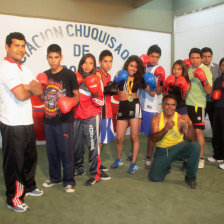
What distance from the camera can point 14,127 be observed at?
2.02 metres

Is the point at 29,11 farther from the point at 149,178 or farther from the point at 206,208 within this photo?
the point at 206,208

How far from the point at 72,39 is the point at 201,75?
2.66 m

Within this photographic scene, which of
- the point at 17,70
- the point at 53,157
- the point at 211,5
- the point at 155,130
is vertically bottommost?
the point at 53,157

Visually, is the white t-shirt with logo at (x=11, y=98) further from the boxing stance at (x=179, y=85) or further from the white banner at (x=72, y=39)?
the white banner at (x=72, y=39)

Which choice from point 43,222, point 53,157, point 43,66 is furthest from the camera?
point 43,66

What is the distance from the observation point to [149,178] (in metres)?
2.79

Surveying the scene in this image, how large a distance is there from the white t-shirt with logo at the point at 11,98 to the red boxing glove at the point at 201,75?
1896 mm

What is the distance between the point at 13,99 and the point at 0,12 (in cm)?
285

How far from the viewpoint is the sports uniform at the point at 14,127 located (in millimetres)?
1991

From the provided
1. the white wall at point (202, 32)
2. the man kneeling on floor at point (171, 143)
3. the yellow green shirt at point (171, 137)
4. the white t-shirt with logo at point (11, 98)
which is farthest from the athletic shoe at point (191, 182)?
the white wall at point (202, 32)

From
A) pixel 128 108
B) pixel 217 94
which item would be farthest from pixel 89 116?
pixel 217 94

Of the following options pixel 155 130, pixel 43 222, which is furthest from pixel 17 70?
pixel 155 130

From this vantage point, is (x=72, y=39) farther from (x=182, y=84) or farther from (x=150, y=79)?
(x=182, y=84)

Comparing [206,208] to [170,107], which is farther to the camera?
[170,107]
